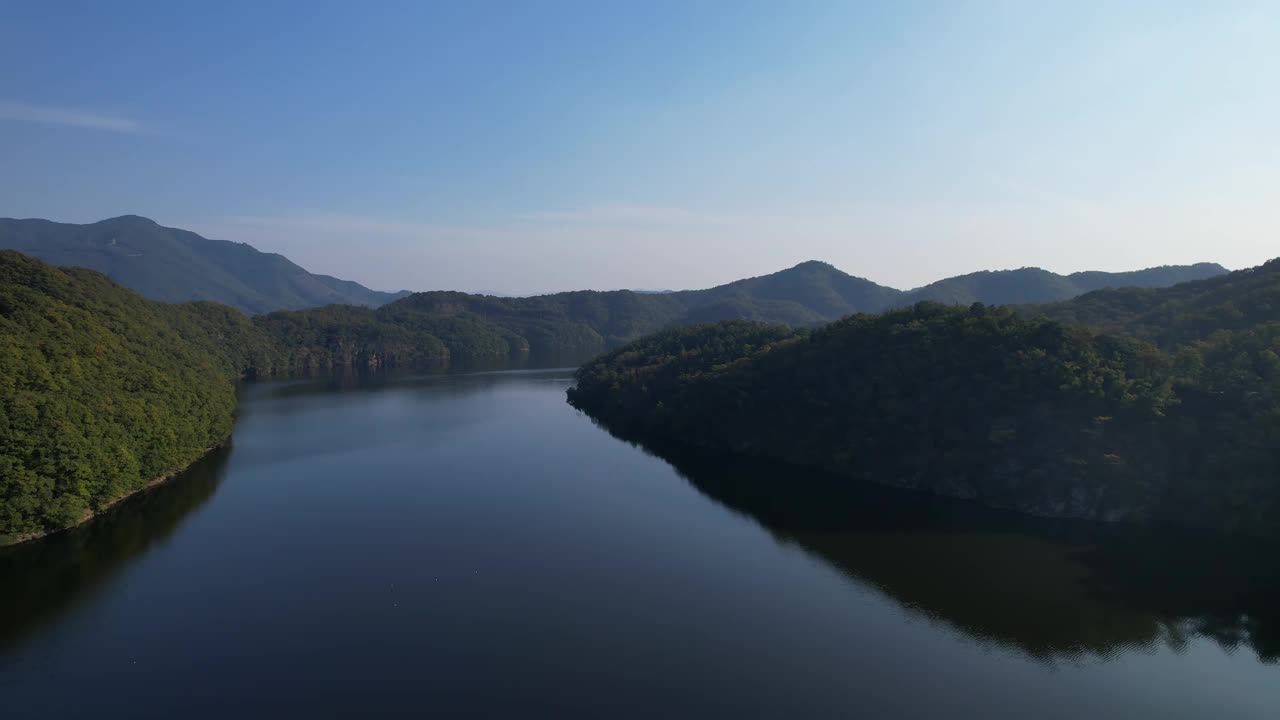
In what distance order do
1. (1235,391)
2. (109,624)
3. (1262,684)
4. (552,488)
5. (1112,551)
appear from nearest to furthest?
(1262,684), (109,624), (1112,551), (1235,391), (552,488)

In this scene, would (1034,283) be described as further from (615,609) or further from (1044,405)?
(615,609)

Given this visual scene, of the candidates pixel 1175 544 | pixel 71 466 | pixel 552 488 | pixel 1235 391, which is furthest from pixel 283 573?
pixel 1235 391

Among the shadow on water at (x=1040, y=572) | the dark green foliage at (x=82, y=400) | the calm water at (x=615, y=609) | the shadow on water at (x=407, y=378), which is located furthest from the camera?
the shadow on water at (x=407, y=378)

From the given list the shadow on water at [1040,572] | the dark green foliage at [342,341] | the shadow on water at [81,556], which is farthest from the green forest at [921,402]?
the dark green foliage at [342,341]

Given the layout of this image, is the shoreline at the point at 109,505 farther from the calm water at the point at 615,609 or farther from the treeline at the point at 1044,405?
the treeline at the point at 1044,405

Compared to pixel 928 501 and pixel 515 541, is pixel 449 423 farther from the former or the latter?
pixel 928 501

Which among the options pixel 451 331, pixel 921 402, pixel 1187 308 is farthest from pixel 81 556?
pixel 451 331
